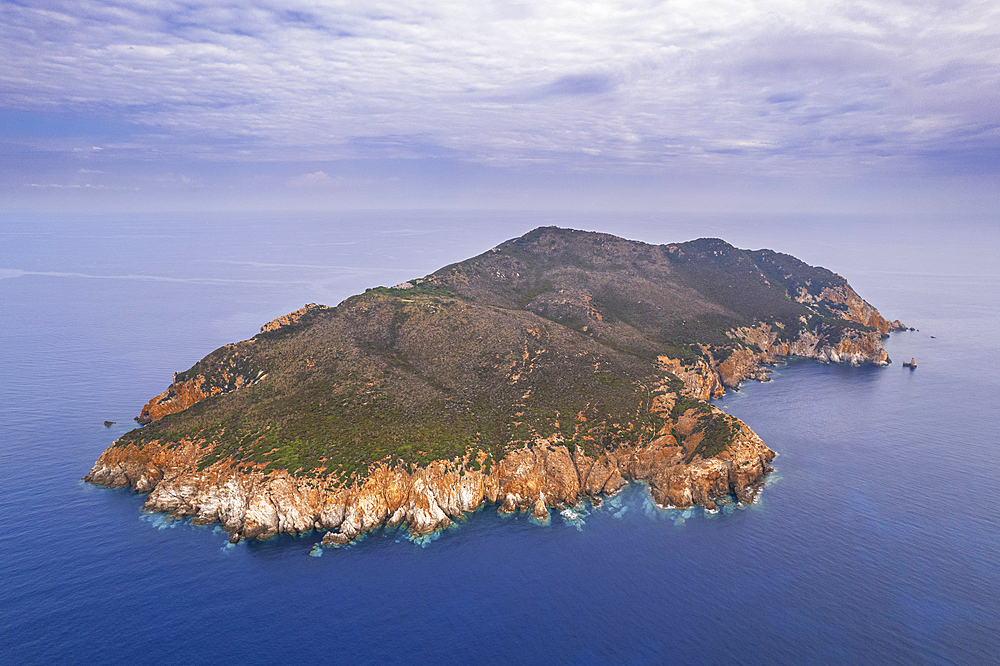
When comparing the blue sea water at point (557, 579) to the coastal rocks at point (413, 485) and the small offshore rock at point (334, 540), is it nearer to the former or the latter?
the small offshore rock at point (334, 540)

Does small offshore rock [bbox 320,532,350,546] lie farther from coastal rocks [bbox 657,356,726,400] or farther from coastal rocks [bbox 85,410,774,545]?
coastal rocks [bbox 657,356,726,400]

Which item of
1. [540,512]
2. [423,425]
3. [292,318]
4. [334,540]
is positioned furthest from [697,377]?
[292,318]

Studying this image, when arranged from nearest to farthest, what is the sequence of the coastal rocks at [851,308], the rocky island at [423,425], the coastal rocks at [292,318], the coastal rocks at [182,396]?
1. the rocky island at [423,425]
2. the coastal rocks at [182,396]
3. the coastal rocks at [292,318]
4. the coastal rocks at [851,308]

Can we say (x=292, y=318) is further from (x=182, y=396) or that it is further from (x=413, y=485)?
(x=413, y=485)

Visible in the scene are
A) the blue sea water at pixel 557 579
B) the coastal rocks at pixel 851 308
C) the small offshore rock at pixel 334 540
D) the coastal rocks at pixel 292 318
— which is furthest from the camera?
the coastal rocks at pixel 851 308

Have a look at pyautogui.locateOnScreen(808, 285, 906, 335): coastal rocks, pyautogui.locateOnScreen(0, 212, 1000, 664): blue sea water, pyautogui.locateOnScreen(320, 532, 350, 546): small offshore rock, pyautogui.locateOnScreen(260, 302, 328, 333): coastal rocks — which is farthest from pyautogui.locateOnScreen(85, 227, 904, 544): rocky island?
pyautogui.locateOnScreen(808, 285, 906, 335): coastal rocks

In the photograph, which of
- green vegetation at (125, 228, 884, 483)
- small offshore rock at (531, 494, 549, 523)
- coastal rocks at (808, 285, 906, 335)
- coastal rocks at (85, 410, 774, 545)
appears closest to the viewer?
coastal rocks at (85, 410, 774, 545)

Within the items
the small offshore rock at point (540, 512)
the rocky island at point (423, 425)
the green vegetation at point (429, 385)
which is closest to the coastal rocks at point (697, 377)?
the rocky island at point (423, 425)
